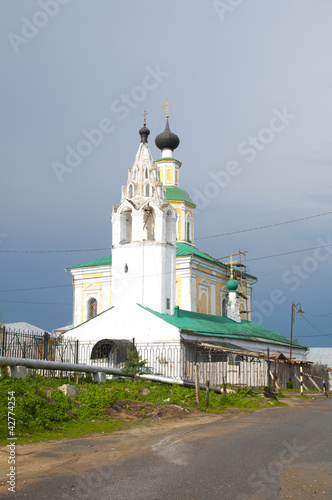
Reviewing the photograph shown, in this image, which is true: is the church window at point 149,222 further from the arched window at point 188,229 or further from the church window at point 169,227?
the arched window at point 188,229

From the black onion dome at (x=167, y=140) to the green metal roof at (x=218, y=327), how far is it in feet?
43.1

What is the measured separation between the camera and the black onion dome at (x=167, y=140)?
3964cm

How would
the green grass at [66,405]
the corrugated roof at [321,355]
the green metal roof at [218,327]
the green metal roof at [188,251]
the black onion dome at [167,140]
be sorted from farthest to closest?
the corrugated roof at [321,355]
the black onion dome at [167,140]
the green metal roof at [188,251]
the green metal roof at [218,327]
the green grass at [66,405]

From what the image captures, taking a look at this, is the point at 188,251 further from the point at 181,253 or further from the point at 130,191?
the point at 130,191

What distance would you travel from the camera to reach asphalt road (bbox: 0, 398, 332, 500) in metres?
6.14

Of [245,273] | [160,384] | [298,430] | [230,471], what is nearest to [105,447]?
[230,471]

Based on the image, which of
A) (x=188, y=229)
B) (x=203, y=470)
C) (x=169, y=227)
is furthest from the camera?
(x=188, y=229)

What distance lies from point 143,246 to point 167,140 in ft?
45.9

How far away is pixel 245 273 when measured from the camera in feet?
140

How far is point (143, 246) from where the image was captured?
27.9 metres

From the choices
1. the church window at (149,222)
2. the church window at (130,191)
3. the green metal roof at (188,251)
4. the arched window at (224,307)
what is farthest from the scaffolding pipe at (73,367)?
the arched window at (224,307)

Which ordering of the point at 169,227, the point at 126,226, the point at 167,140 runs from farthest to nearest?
the point at 167,140, the point at 126,226, the point at 169,227

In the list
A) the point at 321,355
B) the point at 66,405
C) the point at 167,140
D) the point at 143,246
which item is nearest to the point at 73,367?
the point at 66,405

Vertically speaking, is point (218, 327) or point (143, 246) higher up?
point (143, 246)
